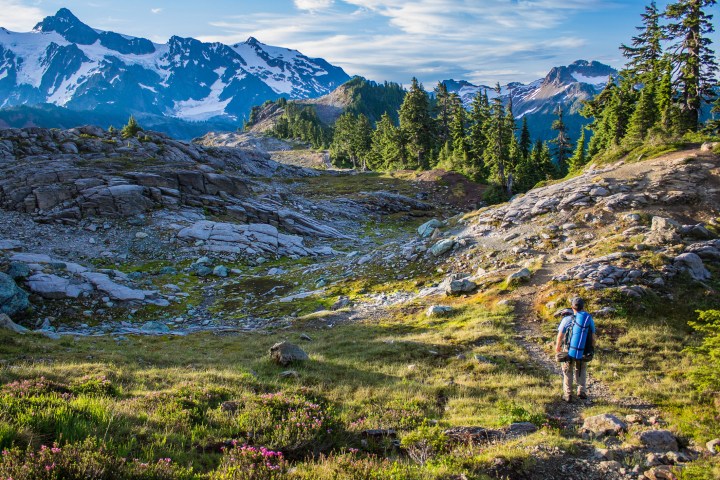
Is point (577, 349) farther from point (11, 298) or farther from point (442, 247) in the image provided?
point (11, 298)

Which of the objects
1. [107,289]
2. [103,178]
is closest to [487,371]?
[107,289]

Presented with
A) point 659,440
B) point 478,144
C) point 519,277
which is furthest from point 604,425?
point 478,144

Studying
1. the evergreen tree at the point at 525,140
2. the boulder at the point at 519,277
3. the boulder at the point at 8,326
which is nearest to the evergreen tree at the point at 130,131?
the boulder at the point at 8,326

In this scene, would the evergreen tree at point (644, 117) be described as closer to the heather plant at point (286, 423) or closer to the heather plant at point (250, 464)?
the heather plant at point (286, 423)

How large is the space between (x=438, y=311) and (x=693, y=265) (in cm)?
1020

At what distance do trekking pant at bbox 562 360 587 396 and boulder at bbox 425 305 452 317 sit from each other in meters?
7.90

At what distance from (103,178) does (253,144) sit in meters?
124

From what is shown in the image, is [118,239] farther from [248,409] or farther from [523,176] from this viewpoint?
[523,176]

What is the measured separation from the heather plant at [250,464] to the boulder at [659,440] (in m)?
6.57

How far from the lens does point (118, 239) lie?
30.4m

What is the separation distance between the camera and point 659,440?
7.49 meters

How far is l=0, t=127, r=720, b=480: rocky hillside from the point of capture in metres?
7.38

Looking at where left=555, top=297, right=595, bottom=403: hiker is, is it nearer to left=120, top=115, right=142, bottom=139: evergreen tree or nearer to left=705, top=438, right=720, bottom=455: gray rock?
left=705, top=438, right=720, bottom=455: gray rock

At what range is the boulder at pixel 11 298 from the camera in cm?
1820
